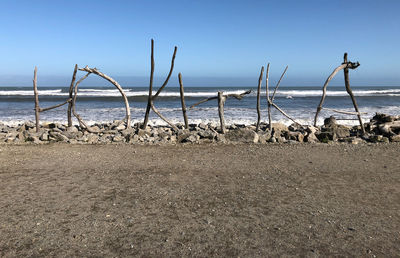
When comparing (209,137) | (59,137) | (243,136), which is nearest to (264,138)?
(243,136)

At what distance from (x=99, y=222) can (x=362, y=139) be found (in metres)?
8.66

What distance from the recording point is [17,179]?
5883 millimetres

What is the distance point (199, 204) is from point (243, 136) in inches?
209

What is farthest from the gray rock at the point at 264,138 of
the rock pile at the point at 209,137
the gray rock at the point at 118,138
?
the gray rock at the point at 118,138

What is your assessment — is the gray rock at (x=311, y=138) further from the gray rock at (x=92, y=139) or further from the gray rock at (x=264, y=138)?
the gray rock at (x=92, y=139)

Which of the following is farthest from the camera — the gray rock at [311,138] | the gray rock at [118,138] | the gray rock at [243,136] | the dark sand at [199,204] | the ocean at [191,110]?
the ocean at [191,110]

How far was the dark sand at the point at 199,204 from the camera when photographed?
3.62 m

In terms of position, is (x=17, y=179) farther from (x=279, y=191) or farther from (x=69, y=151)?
(x=279, y=191)

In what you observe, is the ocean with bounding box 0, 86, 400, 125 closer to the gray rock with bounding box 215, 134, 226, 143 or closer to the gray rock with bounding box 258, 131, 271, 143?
the gray rock with bounding box 258, 131, 271, 143

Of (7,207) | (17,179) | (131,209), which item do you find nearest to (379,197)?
(131,209)

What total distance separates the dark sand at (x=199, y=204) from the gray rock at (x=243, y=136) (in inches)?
71.5

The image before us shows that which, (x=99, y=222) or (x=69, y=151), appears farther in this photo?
(x=69, y=151)

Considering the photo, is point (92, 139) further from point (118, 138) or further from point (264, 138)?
point (264, 138)

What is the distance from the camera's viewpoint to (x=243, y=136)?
388 inches
